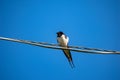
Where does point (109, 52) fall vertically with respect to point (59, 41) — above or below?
below

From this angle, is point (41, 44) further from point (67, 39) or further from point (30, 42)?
point (67, 39)

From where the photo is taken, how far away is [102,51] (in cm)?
255

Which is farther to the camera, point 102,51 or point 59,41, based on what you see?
point 59,41

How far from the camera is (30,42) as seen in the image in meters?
2.54

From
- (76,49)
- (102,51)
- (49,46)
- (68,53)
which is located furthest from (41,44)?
(68,53)

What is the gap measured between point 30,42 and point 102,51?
617 mm

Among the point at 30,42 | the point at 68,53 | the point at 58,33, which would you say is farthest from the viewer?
the point at 58,33

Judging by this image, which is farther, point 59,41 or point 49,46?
point 59,41

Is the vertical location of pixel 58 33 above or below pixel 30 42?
above

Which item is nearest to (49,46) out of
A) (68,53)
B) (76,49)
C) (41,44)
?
(41,44)

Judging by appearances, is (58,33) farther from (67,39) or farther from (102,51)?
(102,51)

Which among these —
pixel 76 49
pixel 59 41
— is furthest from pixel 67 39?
pixel 76 49

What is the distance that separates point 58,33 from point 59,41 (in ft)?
0.54

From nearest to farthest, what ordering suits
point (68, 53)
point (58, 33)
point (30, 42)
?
1. point (30, 42)
2. point (68, 53)
3. point (58, 33)
